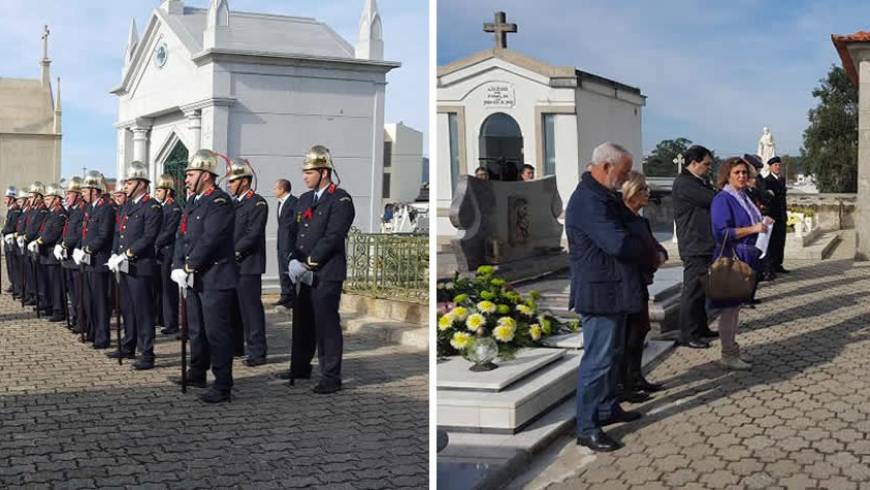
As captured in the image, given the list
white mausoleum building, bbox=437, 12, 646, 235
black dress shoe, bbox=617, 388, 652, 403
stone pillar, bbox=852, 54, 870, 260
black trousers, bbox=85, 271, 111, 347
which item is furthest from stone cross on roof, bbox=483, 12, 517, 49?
stone pillar, bbox=852, 54, 870, 260

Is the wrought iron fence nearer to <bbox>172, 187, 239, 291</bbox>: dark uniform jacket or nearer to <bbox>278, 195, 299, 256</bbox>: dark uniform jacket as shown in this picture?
<bbox>278, 195, 299, 256</bbox>: dark uniform jacket

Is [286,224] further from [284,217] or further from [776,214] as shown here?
[776,214]

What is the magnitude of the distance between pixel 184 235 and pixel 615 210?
3031mm

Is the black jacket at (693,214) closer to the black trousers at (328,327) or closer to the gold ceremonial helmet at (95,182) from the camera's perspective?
the black trousers at (328,327)

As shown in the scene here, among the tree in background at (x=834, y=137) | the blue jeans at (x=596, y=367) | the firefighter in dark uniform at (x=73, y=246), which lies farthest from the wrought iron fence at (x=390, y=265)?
the tree in background at (x=834, y=137)

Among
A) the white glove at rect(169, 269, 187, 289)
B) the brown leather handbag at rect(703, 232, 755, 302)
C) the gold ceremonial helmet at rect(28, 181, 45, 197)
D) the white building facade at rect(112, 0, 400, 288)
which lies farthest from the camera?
the white building facade at rect(112, 0, 400, 288)

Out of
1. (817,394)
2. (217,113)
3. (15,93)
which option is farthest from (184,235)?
(15,93)

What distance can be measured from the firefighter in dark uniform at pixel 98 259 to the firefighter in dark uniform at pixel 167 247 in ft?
1.34

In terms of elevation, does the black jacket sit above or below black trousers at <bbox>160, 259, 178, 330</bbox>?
above

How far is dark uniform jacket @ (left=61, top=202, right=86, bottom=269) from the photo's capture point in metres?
8.20

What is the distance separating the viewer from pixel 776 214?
9484 mm

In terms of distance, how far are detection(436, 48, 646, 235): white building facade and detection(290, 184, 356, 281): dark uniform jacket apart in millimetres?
613

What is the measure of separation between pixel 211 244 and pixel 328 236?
0.69 meters

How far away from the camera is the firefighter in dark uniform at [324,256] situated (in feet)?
19.1
